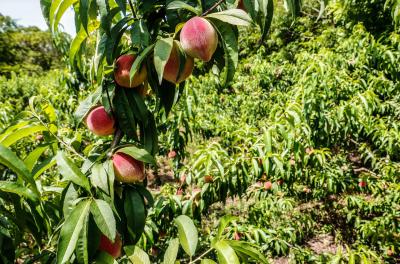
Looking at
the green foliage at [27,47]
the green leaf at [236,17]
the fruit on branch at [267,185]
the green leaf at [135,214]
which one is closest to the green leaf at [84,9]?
the green leaf at [236,17]

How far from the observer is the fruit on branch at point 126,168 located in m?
0.57

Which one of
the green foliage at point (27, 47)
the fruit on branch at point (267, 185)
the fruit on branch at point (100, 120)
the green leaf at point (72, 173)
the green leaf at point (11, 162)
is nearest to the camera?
the green leaf at point (11, 162)

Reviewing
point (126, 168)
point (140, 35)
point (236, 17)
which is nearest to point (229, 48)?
point (236, 17)

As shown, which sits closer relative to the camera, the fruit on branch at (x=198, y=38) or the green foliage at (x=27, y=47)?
the fruit on branch at (x=198, y=38)

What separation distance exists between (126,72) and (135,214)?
268 mm

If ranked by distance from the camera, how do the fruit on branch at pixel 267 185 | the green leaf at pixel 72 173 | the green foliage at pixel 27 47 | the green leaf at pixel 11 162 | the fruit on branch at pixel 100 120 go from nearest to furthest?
the green leaf at pixel 11 162 → the green leaf at pixel 72 173 → the fruit on branch at pixel 100 120 → the fruit on branch at pixel 267 185 → the green foliage at pixel 27 47

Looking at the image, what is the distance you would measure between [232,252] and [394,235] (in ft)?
8.67

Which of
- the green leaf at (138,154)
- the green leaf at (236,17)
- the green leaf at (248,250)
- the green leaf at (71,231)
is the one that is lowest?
the green leaf at (248,250)

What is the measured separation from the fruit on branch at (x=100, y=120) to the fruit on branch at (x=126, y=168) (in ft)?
0.27

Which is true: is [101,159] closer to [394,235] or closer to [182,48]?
[182,48]

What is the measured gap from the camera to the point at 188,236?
1.96 ft

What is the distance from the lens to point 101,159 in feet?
2.04

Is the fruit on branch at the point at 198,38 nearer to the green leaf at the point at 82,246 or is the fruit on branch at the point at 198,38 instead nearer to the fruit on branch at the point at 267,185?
the green leaf at the point at 82,246

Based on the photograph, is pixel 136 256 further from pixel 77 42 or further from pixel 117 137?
pixel 77 42
